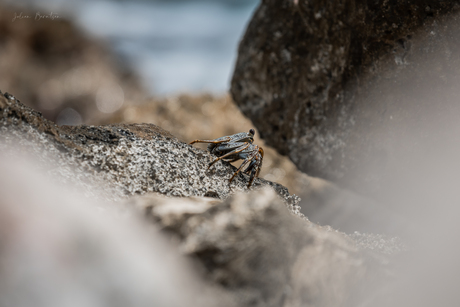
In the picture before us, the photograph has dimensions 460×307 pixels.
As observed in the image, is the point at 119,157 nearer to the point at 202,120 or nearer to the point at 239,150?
the point at 239,150

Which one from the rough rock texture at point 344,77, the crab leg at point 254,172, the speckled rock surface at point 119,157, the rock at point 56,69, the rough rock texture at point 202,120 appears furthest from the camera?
the rock at point 56,69

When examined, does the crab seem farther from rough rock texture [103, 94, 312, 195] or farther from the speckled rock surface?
rough rock texture [103, 94, 312, 195]

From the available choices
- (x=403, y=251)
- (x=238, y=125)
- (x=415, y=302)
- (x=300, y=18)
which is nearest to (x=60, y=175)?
(x=415, y=302)

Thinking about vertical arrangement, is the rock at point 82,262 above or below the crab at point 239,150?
below

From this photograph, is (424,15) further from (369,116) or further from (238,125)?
(238,125)

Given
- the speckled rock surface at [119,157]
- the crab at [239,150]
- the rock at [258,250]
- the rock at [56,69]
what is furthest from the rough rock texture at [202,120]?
the rock at [258,250]

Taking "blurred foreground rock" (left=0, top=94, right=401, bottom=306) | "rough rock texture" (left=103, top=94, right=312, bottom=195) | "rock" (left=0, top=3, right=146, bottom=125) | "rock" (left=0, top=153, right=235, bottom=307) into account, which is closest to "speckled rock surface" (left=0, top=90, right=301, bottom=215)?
"blurred foreground rock" (left=0, top=94, right=401, bottom=306)

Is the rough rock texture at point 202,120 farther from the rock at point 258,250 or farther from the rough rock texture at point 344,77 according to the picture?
the rock at point 258,250
